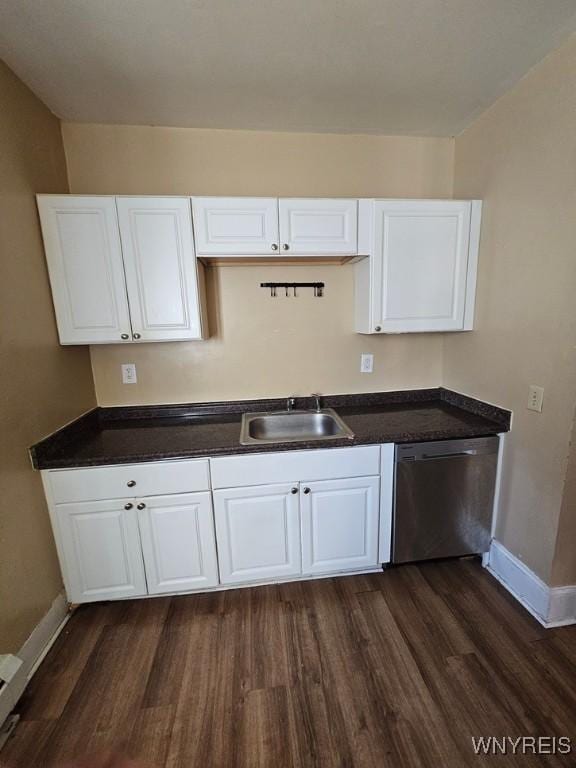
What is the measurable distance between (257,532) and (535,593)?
1409 mm

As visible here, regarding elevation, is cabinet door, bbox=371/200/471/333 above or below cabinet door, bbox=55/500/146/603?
above

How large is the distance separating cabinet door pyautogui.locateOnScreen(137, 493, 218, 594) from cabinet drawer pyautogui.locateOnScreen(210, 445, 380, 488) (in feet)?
0.53

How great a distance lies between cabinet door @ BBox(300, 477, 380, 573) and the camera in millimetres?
1753

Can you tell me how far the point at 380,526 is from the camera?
1836 millimetres

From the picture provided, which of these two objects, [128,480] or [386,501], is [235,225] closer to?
[128,480]

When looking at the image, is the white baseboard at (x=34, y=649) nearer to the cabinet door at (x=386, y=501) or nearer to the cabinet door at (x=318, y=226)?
the cabinet door at (x=386, y=501)

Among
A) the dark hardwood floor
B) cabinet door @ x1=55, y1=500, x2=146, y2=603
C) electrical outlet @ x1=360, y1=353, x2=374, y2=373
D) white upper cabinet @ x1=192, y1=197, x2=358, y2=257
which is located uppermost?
white upper cabinet @ x1=192, y1=197, x2=358, y2=257

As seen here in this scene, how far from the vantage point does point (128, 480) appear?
5.29ft

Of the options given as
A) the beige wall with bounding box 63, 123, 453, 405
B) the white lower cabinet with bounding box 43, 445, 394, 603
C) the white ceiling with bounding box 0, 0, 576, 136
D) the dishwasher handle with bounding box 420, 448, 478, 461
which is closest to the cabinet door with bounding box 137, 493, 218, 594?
the white lower cabinet with bounding box 43, 445, 394, 603

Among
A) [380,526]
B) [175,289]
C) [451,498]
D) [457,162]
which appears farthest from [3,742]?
[457,162]

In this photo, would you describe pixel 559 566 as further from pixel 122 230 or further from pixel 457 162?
pixel 122 230

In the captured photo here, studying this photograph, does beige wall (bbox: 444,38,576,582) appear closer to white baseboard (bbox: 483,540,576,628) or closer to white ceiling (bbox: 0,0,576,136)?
white baseboard (bbox: 483,540,576,628)

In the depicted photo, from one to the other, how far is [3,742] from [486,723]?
1.75 metres

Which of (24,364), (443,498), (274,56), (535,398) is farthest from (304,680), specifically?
(274,56)
